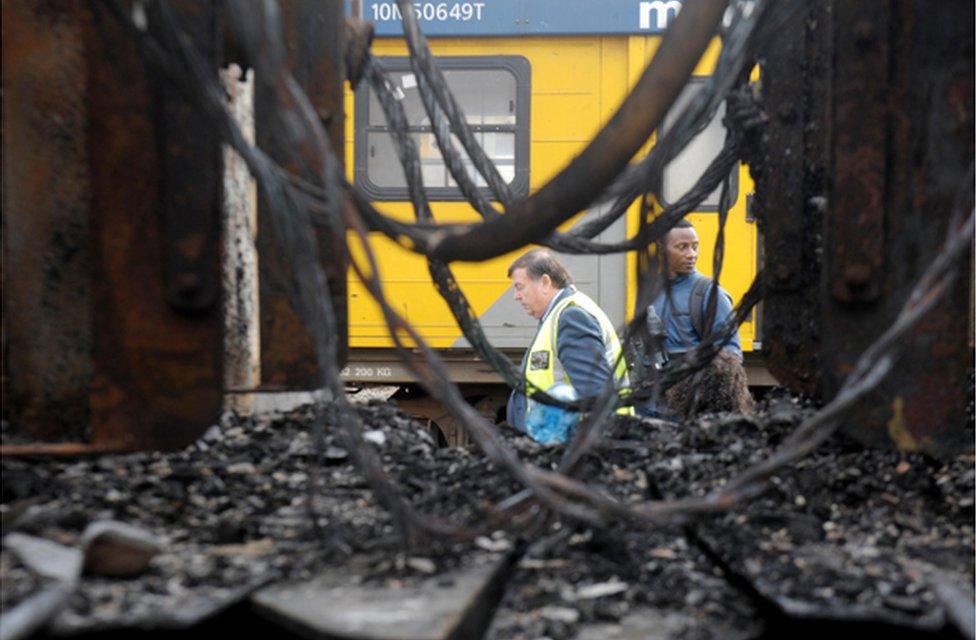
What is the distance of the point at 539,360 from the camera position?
5.52m

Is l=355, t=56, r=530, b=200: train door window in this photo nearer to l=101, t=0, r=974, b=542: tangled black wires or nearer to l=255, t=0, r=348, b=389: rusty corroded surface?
l=255, t=0, r=348, b=389: rusty corroded surface

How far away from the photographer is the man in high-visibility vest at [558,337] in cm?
512

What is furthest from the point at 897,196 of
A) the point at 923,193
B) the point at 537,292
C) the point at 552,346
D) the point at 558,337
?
the point at 537,292

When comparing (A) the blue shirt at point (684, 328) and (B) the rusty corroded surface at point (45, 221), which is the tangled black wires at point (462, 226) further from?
(A) the blue shirt at point (684, 328)

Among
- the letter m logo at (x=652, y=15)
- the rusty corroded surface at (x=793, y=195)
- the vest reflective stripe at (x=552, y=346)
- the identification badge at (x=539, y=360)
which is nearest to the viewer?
the rusty corroded surface at (x=793, y=195)

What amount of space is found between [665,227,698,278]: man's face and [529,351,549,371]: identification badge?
33.2 inches

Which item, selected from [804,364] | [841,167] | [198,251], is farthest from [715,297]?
[198,251]

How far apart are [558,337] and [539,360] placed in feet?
0.92

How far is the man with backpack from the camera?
5195 millimetres

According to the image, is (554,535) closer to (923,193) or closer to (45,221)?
(923,193)

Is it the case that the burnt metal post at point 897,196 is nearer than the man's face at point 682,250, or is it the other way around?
the burnt metal post at point 897,196

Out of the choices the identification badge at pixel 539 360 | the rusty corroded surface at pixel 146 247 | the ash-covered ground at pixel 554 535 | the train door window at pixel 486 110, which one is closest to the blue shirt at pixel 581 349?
the identification badge at pixel 539 360

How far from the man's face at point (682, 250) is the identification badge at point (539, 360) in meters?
0.84

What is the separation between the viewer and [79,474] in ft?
7.59
